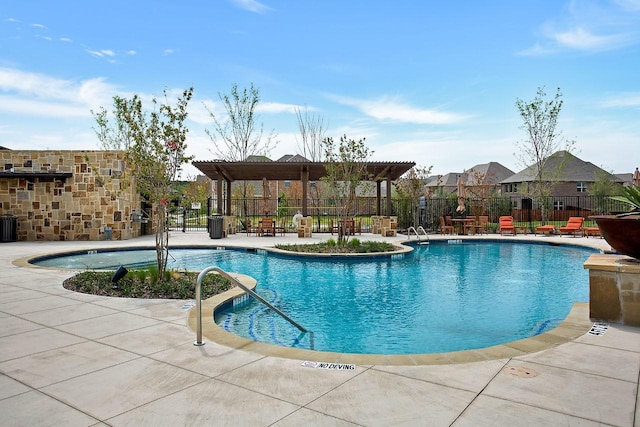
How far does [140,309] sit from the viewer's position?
5.38m

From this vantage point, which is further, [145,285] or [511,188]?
[511,188]

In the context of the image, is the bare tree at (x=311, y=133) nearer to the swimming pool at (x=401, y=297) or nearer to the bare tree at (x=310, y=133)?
the bare tree at (x=310, y=133)

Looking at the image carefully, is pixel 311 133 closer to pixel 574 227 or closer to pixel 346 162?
pixel 346 162

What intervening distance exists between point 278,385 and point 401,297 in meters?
4.58

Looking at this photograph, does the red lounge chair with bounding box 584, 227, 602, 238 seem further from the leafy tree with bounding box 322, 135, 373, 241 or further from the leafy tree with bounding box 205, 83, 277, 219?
the leafy tree with bounding box 205, 83, 277, 219

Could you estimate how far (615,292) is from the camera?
456 cm

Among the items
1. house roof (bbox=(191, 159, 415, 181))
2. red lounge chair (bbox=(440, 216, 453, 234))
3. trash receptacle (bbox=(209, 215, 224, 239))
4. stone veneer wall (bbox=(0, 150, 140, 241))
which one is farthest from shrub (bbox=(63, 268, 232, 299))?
red lounge chair (bbox=(440, 216, 453, 234))

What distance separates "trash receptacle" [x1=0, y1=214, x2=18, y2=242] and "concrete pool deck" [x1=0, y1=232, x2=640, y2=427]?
41.3ft

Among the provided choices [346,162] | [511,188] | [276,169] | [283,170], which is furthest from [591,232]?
[511,188]

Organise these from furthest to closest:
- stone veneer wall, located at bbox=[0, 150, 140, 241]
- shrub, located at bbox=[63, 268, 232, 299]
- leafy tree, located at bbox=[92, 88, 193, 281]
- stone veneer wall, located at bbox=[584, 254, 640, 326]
A: stone veneer wall, located at bbox=[0, 150, 140, 241]
leafy tree, located at bbox=[92, 88, 193, 281]
shrub, located at bbox=[63, 268, 232, 299]
stone veneer wall, located at bbox=[584, 254, 640, 326]

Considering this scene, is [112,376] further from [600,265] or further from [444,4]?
[444,4]

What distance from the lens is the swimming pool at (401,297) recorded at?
17.0 ft

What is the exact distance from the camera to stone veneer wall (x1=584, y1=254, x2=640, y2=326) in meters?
4.47

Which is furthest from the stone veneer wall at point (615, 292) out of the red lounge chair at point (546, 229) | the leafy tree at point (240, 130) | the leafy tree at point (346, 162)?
the leafy tree at point (240, 130)
